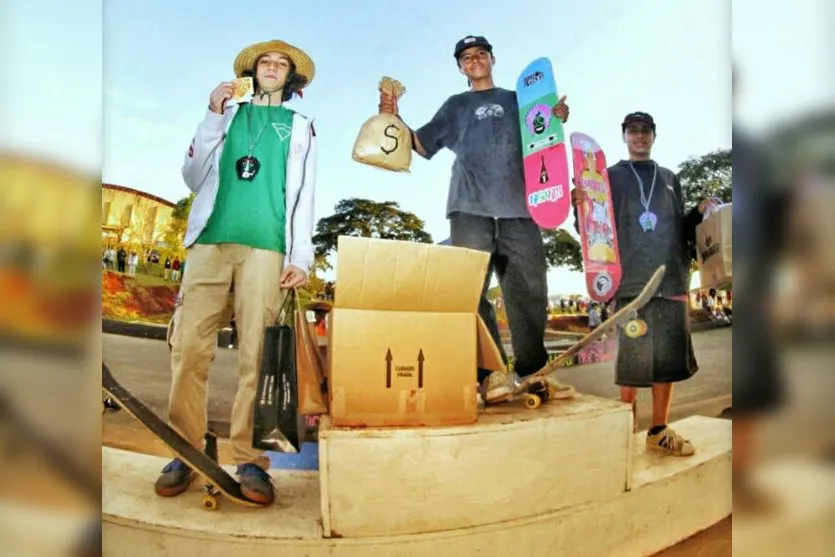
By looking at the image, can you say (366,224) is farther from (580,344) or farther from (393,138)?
(580,344)

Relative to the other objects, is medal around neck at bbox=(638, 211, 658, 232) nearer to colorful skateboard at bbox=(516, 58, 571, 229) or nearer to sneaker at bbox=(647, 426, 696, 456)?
colorful skateboard at bbox=(516, 58, 571, 229)

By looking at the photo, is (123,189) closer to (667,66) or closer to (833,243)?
(667,66)

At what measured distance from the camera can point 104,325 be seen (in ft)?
6.47

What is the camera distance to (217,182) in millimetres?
1942

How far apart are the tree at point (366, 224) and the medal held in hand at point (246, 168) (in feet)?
0.88

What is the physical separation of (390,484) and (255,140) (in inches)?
45.7

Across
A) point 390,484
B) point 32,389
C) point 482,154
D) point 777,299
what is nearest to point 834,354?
point 777,299

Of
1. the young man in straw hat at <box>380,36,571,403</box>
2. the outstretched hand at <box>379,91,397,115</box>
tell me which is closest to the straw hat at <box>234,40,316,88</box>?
the outstretched hand at <box>379,91,397,115</box>

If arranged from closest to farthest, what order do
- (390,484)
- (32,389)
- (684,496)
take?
(390,484) < (32,389) < (684,496)

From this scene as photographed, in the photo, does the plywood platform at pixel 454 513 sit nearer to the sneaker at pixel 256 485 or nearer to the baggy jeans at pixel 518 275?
the sneaker at pixel 256 485

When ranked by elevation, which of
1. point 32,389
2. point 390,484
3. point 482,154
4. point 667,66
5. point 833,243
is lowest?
point 390,484

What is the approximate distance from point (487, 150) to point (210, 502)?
4.74 feet

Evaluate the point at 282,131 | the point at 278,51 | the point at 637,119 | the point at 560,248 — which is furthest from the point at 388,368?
the point at 637,119

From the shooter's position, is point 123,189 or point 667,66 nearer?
point 123,189
